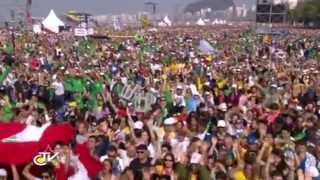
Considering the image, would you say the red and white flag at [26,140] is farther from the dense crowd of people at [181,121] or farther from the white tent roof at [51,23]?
the white tent roof at [51,23]

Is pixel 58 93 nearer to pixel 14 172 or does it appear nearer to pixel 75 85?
pixel 75 85

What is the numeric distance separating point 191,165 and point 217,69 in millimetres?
14372

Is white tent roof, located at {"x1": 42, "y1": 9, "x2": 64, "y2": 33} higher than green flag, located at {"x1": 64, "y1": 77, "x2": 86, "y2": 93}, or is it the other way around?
green flag, located at {"x1": 64, "y1": 77, "x2": 86, "y2": 93}

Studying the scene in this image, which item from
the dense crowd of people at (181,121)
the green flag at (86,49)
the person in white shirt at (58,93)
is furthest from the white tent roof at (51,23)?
the person in white shirt at (58,93)

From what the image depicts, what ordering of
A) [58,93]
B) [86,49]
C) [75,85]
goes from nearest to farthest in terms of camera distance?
[58,93] → [75,85] → [86,49]

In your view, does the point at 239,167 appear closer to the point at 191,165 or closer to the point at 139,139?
the point at 191,165

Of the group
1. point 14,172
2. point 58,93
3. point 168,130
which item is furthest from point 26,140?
point 58,93

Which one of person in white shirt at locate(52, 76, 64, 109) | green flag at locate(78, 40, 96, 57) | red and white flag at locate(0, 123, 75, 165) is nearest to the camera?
red and white flag at locate(0, 123, 75, 165)

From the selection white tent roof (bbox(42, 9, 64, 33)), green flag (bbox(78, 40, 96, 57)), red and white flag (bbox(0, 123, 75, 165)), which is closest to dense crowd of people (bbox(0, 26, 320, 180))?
red and white flag (bbox(0, 123, 75, 165))

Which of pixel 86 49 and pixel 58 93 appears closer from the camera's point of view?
pixel 58 93

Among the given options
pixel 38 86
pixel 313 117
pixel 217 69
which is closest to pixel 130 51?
pixel 217 69

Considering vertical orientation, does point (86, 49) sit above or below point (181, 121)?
below

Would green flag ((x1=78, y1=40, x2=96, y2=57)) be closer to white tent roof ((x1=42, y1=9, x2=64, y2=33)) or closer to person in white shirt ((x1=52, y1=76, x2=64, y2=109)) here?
white tent roof ((x1=42, y1=9, x2=64, y2=33))

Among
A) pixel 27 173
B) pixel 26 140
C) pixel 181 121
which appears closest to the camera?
pixel 27 173
